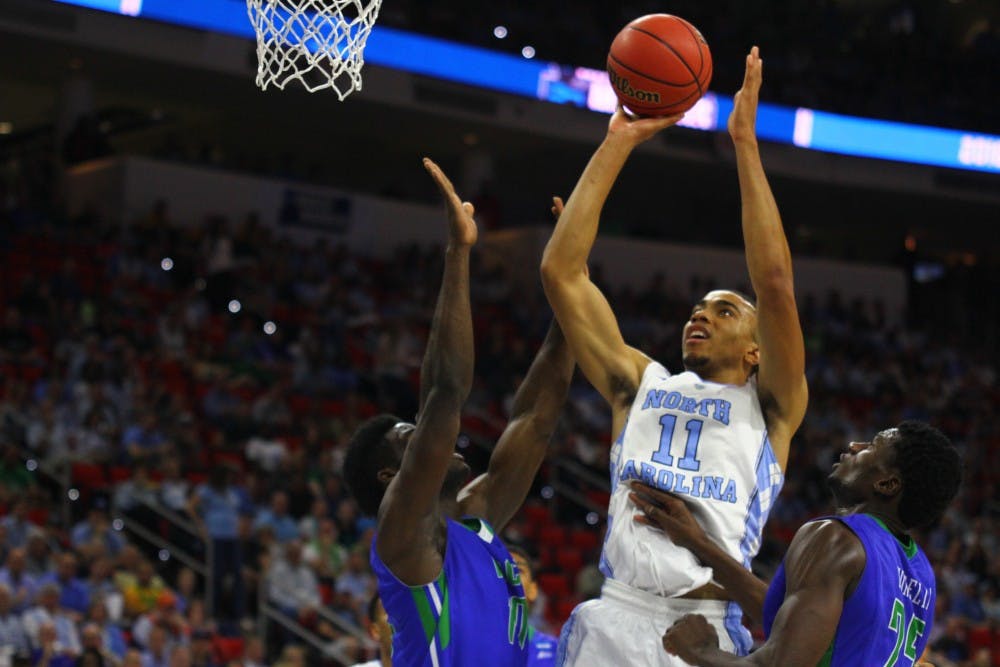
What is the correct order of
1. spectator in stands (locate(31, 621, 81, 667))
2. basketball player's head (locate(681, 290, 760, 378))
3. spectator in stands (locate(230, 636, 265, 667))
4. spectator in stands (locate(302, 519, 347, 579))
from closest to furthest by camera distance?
1. basketball player's head (locate(681, 290, 760, 378))
2. spectator in stands (locate(31, 621, 81, 667))
3. spectator in stands (locate(230, 636, 265, 667))
4. spectator in stands (locate(302, 519, 347, 579))

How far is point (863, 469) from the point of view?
10.9 ft

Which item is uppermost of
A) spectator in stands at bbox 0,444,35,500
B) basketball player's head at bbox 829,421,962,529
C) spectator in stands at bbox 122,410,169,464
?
basketball player's head at bbox 829,421,962,529

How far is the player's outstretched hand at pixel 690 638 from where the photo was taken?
3215 millimetres

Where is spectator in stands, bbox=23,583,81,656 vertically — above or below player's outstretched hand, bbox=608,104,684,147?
below

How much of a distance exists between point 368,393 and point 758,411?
10.1 m

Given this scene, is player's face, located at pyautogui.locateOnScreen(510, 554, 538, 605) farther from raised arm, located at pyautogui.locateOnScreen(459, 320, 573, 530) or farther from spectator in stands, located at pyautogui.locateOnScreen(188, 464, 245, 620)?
spectator in stands, located at pyautogui.locateOnScreen(188, 464, 245, 620)

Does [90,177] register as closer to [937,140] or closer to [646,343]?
[646,343]

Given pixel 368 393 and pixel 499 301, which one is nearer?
pixel 368 393

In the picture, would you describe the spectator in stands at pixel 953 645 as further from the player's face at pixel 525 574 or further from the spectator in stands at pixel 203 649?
the player's face at pixel 525 574

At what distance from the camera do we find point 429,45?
672 inches

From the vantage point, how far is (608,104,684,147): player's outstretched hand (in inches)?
146

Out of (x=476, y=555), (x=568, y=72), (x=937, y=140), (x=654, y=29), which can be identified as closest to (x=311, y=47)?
(x=654, y=29)

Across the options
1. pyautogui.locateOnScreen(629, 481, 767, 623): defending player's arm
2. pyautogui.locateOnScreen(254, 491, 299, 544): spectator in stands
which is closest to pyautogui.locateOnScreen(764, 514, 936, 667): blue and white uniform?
pyautogui.locateOnScreen(629, 481, 767, 623): defending player's arm

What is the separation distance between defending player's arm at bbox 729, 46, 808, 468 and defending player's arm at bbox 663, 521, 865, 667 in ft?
1.53
